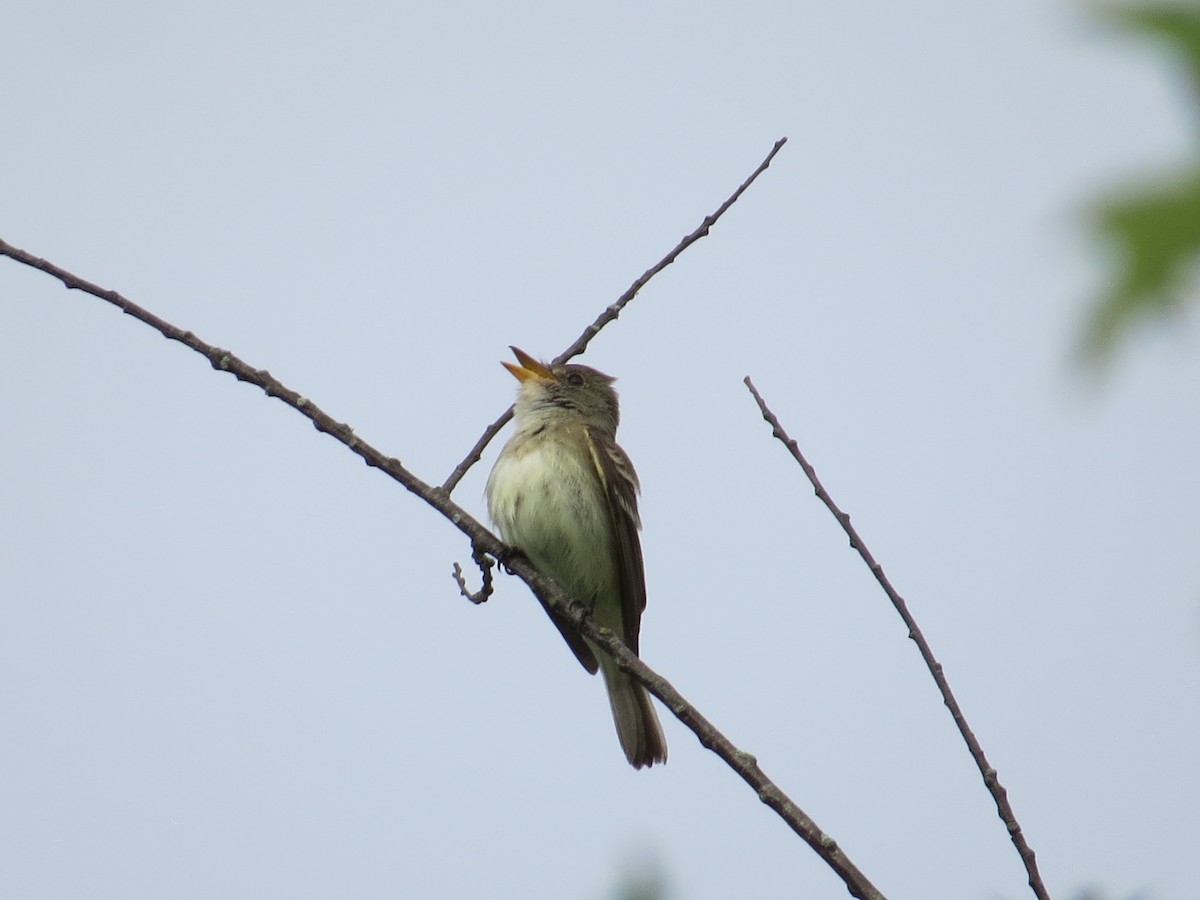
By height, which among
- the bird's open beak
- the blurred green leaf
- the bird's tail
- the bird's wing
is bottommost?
the blurred green leaf

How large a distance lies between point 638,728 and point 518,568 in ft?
6.36

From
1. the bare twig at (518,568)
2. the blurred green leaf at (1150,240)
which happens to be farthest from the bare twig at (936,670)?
the blurred green leaf at (1150,240)

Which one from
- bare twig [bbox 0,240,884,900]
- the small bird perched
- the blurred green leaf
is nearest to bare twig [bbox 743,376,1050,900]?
bare twig [bbox 0,240,884,900]

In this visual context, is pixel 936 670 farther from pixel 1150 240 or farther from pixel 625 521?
pixel 625 521

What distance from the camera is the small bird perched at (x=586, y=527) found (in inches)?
272

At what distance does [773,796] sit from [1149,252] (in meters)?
2.40

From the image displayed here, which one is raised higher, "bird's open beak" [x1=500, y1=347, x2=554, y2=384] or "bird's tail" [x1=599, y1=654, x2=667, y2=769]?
"bird's open beak" [x1=500, y1=347, x2=554, y2=384]

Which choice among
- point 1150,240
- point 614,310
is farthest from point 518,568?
point 1150,240

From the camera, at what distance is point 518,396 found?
27.0 ft

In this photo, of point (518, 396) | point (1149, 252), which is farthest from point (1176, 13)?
point (518, 396)

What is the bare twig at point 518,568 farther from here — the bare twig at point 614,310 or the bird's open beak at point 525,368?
the bird's open beak at point 525,368

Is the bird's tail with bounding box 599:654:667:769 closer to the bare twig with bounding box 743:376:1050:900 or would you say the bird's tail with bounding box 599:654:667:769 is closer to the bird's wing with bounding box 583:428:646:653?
the bird's wing with bounding box 583:428:646:653

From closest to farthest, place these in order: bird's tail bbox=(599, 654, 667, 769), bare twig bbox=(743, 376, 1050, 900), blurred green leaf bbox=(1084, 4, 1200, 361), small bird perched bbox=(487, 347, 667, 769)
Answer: blurred green leaf bbox=(1084, 4, 1200, 361), bare twig bbox=(743, 376, 1050, 900), small bird perched bbox=(487, 347, 667, 769), bird's tail bbox=(599, 654, 667, 769)

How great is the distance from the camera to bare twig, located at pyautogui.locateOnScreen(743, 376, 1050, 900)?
9.90 feet
